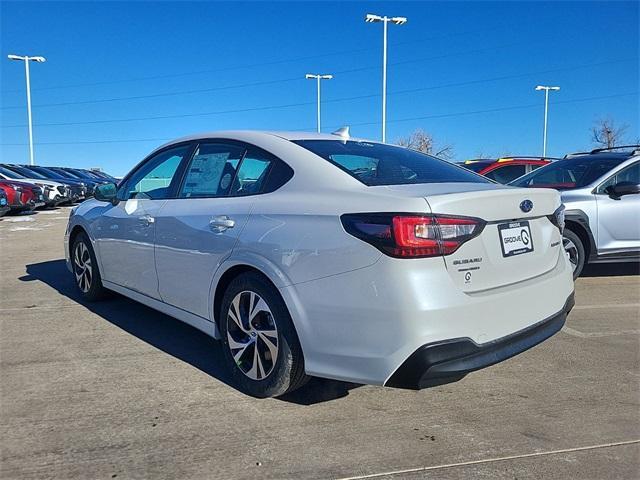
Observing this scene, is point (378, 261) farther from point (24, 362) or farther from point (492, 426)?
point (24, 362)

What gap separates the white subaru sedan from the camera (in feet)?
8.17

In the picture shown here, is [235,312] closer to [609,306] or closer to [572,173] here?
[609,306]

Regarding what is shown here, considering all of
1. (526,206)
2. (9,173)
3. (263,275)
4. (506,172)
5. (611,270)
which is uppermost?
(9,173)

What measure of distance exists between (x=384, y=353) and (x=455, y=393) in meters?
1.08

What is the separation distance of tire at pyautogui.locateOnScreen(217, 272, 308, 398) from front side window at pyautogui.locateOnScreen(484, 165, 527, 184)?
7796 mm

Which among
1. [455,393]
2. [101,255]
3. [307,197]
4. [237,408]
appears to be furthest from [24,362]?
[455,393]

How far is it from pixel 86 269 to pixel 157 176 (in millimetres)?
1538

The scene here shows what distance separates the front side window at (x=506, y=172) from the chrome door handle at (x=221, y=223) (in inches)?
301

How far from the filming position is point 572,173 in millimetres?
6605

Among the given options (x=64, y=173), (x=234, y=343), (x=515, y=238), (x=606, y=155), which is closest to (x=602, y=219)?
(x=606, y=155)

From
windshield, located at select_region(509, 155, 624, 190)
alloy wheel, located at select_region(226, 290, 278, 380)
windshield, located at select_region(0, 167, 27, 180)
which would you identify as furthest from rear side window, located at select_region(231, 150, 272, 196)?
windshield, located at select_region(0, 167, 27, 180)

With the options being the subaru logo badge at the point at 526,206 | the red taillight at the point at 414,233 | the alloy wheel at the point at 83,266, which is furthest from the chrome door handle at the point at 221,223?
the alloy wheel at the point at 83,266

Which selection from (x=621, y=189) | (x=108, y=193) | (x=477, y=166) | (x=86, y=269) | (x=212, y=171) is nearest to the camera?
(x=212, y=171)

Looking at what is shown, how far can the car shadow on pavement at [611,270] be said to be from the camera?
7.11 meters
